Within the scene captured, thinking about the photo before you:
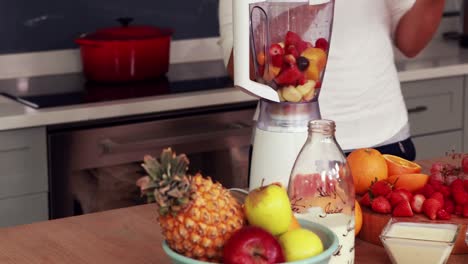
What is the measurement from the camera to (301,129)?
1547 millimetres

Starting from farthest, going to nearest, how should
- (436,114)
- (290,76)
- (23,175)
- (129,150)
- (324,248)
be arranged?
(436,114) → (129,150) → (23,175) → (290,76) → (324,248)

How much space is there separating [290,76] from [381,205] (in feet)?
0.89

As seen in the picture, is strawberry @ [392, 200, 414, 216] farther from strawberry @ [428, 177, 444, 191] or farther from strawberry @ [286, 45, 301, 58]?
strawberry @ [286, 45, 301, 58]

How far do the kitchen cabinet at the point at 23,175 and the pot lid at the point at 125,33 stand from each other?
1.70 feet

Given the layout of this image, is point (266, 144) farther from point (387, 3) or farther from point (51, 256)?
point (387, 3)

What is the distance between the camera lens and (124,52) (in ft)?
9.61

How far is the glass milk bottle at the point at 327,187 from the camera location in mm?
1332

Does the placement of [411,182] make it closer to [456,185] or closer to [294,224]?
[456,185]

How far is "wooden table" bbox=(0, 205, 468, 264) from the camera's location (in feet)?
4.88

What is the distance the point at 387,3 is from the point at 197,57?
1.31 meters

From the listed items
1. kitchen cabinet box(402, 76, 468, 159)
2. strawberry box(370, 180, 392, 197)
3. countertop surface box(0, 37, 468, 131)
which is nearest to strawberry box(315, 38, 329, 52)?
strawberry box(370, 180, 392, 197)

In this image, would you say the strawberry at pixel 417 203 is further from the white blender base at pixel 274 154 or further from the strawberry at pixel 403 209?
the white blender base at pixel 274 154

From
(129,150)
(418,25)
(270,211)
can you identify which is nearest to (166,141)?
(129,150)

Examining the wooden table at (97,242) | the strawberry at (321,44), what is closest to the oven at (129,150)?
the wooden table at (97,242)
